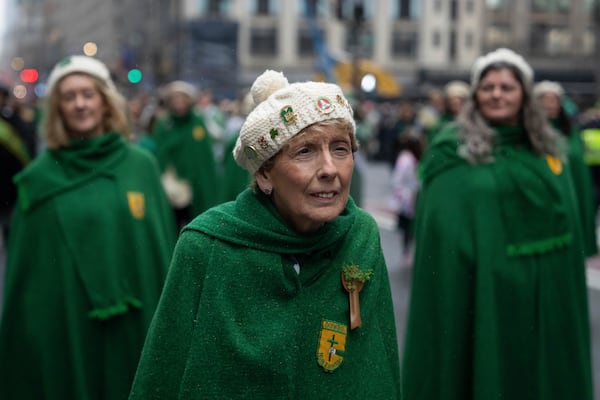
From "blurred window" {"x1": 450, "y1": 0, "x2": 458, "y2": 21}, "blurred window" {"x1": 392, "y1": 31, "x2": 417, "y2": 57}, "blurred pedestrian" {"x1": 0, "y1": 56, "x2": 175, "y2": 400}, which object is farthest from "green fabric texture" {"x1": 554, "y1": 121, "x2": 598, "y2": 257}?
"blurred window" {"x1": 450, "y1": 0, "x2": 458, "y2": 21}

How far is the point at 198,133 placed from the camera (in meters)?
11.6

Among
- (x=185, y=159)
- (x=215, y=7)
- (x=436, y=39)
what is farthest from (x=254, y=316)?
(x=436, y=39)

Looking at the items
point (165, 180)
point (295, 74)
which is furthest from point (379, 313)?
point (295, 74)

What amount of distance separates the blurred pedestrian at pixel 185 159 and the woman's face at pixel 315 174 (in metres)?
8.31

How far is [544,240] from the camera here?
16.9 feet

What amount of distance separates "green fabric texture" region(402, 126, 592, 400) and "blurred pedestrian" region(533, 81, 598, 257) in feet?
5.76

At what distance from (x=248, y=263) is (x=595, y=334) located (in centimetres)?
638

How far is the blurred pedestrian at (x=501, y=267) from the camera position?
201 inches

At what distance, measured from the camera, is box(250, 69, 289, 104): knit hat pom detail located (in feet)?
9.84

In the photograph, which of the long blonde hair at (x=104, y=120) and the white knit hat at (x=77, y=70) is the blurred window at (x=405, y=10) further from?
the white knit hat at (x=77, y=70)

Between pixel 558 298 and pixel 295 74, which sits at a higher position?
pixel 558 298

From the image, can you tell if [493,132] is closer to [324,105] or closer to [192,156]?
[324,105]

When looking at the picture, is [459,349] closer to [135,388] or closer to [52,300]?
[52,300]

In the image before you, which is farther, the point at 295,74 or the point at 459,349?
the point at 295,74
